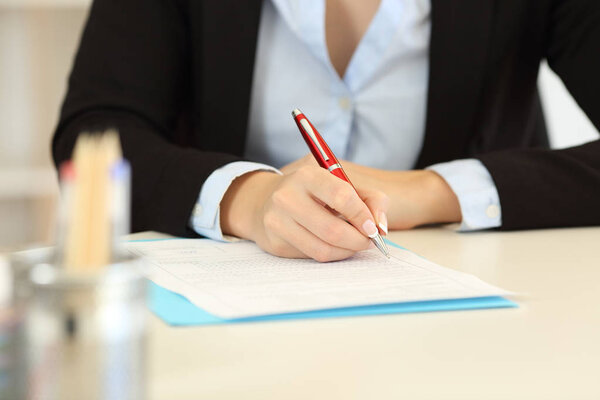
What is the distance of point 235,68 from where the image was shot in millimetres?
1259

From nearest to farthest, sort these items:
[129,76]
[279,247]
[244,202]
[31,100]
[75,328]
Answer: [75,328] < [279,247] < [244,202] < [129,76] < [31,100]

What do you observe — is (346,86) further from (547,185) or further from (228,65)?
(547,185)

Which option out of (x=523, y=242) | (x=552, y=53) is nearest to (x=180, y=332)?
(x=523, y=242)

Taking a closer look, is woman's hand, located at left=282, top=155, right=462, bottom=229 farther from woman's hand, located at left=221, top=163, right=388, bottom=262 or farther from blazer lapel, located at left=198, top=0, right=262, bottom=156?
blazer lapel, located at left=198, top=0, right=262, bottom=156

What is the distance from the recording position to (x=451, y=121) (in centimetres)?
131

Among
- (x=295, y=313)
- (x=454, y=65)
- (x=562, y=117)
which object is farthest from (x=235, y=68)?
(x=562, y=117)

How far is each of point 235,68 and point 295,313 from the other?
2.52ft

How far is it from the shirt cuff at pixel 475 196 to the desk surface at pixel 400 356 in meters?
0.30

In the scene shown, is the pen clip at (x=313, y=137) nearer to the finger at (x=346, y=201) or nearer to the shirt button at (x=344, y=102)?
the finger at (x=346, y=201)

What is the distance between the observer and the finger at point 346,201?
73 cm

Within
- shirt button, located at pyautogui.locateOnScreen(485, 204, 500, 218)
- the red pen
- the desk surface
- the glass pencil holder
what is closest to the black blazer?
shirt button, located at pyautogui.locateOnScreen(485, 204, 500, 218)

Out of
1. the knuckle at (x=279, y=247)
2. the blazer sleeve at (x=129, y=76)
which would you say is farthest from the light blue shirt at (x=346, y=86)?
the knuckle at (x=279, y=247)

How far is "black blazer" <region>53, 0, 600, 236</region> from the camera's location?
1.21 meters

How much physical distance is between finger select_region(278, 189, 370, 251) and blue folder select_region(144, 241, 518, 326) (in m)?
0.15
